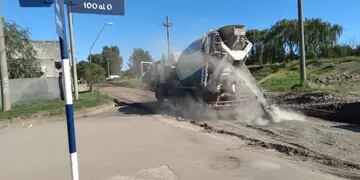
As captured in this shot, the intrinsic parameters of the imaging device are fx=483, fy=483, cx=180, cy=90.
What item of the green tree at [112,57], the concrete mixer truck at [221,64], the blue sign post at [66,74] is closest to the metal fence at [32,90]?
the concrete mixer truck at [221,64]

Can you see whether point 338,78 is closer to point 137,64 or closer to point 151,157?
point 137,64

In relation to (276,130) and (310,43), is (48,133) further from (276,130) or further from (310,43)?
(310,43)

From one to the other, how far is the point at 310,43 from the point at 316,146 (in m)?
42.6

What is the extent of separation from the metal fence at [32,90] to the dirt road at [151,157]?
14528 mm

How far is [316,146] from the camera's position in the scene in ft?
34.9

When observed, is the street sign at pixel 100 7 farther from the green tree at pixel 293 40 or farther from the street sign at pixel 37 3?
the green tree at pixel 293 40

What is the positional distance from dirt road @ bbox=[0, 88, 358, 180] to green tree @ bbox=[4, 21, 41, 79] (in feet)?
81.5

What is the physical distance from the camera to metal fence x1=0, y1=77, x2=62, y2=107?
28.8 metres

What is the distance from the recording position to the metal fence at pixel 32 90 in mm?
28817

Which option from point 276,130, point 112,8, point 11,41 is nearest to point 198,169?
point 112,8

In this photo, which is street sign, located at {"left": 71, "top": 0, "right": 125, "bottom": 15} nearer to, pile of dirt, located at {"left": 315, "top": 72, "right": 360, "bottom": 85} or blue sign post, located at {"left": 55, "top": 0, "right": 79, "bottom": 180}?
blue sign post, located at {"left": 55, "top": 0, "right": 79, "bottom": 180}

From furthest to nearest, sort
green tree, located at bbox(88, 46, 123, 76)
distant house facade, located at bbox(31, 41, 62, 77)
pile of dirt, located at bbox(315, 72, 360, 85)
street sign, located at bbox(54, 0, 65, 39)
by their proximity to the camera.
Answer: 1. green tree, located at bbox(88, 46, 123, 76)
2. distant house facade, located at bbox(31, 41, 62, 77)
3. pile of dirt, located at bbox(315, 72, 360, 85)
4. street sign, located at bbox(54, 0, 65, 39)

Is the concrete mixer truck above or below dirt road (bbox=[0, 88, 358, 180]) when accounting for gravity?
above

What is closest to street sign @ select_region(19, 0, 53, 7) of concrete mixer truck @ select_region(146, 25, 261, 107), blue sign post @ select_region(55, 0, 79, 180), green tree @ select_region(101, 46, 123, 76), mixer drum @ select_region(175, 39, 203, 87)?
blue sign post @ select_region(55, 0, 79, 180)
